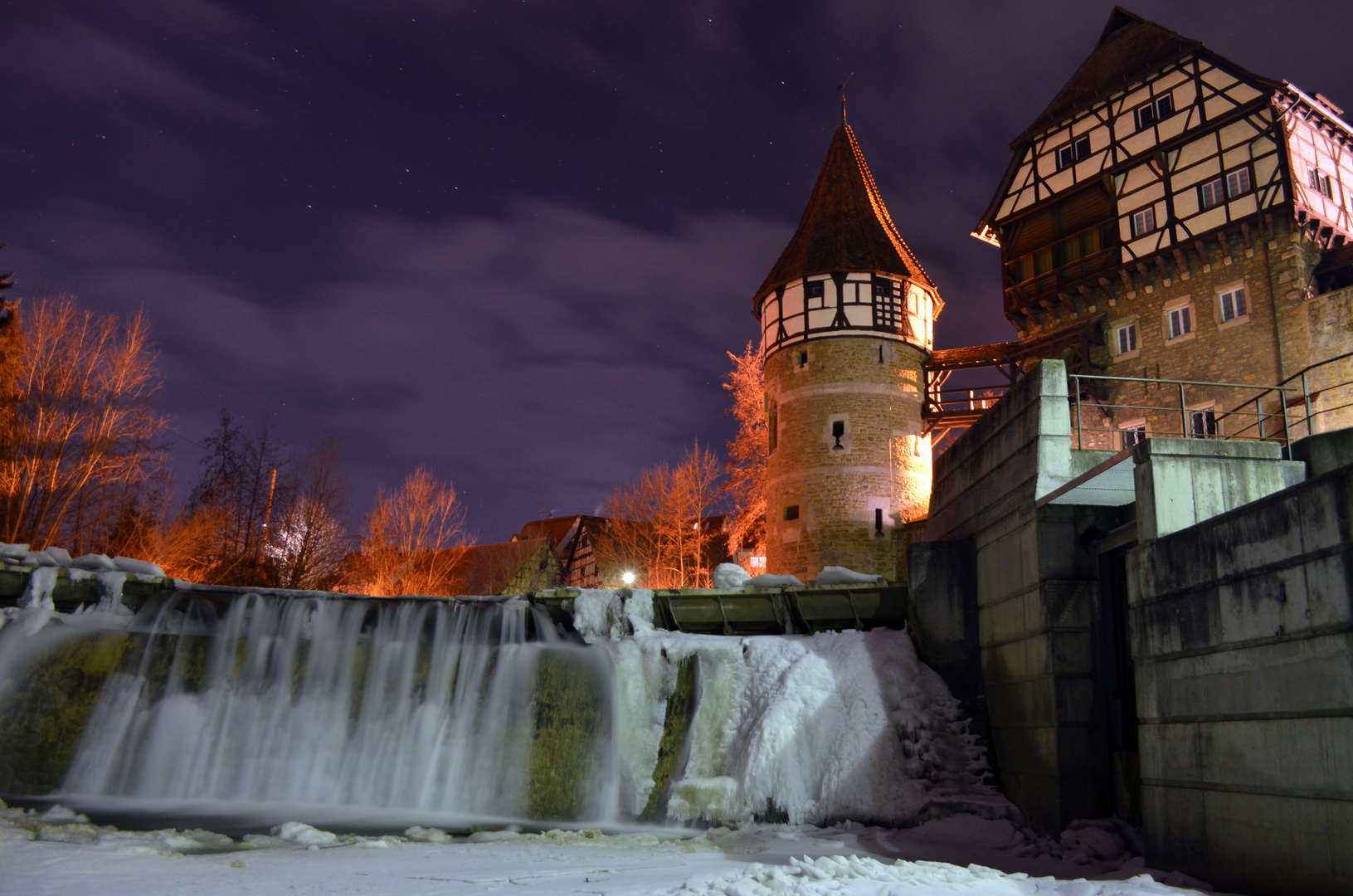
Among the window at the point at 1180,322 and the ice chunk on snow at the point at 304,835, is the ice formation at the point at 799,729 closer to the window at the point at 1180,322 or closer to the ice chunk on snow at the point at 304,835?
the ice chunk on snow at the point at 304,835

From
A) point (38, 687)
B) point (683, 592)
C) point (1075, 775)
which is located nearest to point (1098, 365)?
point (683, 592)

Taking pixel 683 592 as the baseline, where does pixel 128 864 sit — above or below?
below

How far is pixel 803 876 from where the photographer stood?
7.07 meters

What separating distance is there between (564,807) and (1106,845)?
6.63 m

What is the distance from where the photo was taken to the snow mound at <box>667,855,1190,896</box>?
261 inches

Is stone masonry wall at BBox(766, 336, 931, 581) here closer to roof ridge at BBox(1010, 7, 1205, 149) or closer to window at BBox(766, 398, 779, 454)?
window at BBox(766, 398, 779, 454)

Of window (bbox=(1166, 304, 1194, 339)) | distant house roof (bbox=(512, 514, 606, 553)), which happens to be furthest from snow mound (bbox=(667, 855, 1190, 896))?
distant house roof (bbox=(512, 514, 606, 553))

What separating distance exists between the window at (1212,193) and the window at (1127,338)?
3780mm

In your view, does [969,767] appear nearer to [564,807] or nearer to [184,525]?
[564,807]

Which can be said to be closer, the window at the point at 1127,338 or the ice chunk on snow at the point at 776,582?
the ice chunk on snow at the point at 776,582

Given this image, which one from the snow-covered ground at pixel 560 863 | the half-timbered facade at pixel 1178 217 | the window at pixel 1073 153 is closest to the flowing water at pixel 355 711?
the snow-covered ground at pixel 560 863

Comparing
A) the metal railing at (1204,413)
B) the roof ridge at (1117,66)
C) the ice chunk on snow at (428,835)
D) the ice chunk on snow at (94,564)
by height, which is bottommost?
the ice chunk on snow at (428,835)

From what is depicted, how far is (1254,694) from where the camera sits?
696 centimetres

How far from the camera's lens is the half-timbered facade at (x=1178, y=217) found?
23.8m
